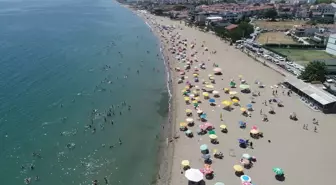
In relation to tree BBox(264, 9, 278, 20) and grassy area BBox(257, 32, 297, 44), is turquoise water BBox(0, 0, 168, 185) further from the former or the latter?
tree BBox(264, 9, 278, 20)

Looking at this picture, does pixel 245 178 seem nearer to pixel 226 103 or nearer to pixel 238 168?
pixel 238 168

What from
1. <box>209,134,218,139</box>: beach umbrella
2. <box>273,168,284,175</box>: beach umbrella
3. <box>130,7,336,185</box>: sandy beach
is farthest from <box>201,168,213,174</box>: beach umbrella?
<box>273,168,284,175</box>: beach umbrella

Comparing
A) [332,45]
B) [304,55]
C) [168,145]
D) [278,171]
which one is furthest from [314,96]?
[332,45]

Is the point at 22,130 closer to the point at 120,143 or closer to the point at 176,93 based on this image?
the point at 120,143

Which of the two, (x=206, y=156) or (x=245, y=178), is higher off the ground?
(x=245, y=178)

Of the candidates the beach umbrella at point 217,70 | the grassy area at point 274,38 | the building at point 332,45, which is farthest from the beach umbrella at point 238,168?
the grassy area at point 274,38

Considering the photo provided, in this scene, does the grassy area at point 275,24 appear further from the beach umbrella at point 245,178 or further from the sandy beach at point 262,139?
the beach umbrella at point 245,178
